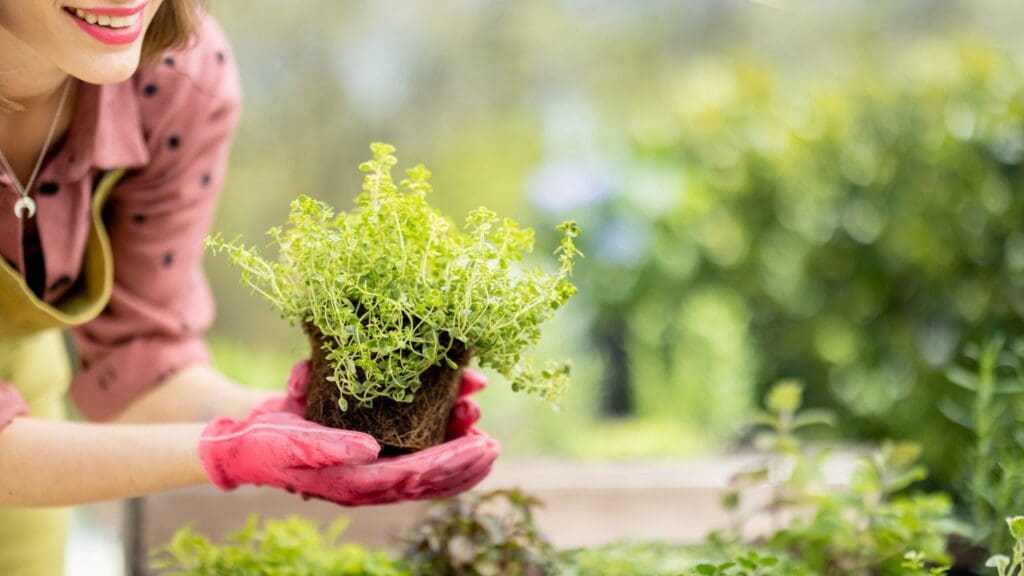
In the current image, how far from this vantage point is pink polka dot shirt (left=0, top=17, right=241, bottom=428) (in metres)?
1.43

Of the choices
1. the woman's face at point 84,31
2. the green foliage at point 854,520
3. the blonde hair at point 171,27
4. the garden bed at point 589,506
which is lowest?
the green foliage at point 854,520

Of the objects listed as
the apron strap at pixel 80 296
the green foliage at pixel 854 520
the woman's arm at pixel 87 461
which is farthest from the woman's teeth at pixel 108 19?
the green foliage at pixel 854 520

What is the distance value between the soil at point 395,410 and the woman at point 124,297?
1.0 inches

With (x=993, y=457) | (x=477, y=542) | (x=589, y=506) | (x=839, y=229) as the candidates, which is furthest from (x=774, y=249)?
(x=477, y=542)

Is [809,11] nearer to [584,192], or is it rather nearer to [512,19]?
[512,19]

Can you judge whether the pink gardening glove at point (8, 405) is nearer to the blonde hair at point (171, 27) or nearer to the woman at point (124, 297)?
the woman at point (124, 297)

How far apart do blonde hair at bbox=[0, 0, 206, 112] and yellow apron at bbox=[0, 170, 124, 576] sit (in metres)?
0.20

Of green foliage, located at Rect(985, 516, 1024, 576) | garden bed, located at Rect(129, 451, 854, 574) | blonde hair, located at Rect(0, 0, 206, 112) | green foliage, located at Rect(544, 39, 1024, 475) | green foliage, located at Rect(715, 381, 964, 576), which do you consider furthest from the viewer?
green foliage, located at Rect(544, 39, 1024, 475)

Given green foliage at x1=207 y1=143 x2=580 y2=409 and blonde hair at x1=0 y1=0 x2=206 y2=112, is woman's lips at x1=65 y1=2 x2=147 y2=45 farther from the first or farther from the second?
green foliage at x1=207 y1=143 x2=580 y2=409

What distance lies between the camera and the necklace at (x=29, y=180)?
1.37 m

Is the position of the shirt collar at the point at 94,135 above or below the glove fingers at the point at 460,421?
above

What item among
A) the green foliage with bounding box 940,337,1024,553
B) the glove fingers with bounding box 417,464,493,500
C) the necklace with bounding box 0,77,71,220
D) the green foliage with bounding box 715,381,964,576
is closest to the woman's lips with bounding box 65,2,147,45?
the necklace with bounding box 0,77,71,220

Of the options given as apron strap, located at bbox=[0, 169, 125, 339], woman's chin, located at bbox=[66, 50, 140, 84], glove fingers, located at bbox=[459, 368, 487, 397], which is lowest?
glove fingers, located at bbox=[459, 368, 487, 397]

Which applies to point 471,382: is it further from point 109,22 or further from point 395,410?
point 109,22
